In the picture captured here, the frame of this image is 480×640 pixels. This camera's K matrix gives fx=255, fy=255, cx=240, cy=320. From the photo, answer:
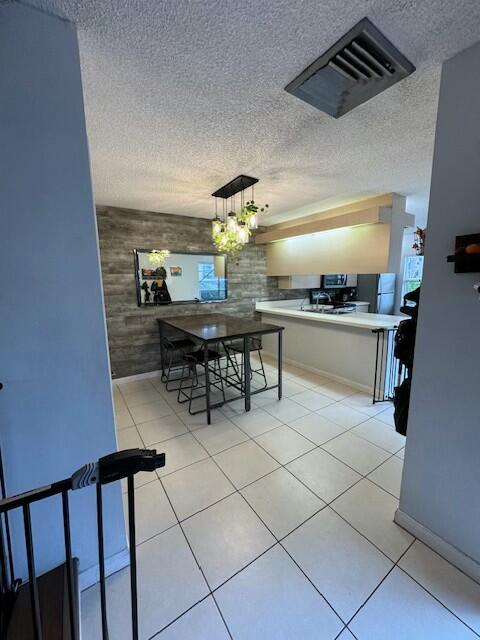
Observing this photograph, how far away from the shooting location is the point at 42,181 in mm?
1023

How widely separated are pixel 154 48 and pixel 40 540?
2.30 meters

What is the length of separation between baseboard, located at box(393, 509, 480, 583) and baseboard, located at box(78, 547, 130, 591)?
1587 mm

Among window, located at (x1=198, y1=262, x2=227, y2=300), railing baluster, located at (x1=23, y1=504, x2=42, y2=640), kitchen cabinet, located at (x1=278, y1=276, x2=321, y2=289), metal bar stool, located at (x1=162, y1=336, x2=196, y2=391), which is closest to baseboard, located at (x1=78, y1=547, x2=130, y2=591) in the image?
railing baluster, located at (x1=23, y1=504, x2=42, y2=640)

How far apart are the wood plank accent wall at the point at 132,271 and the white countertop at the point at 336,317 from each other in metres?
1.02

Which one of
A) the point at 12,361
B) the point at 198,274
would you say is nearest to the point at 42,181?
the point at 12,361

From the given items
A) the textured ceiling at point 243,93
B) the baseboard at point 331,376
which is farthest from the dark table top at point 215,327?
the textured ceiling at point 243,93

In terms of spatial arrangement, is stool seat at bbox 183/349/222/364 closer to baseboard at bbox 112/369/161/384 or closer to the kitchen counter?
baseboard at bbox 112/369/161/384

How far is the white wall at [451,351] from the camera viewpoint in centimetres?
116

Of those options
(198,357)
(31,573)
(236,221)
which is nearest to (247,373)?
(198,357)

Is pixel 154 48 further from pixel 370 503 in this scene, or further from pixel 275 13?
pixel 370 503

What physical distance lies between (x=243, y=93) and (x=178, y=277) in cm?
295

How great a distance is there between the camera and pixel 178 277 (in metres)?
4.14

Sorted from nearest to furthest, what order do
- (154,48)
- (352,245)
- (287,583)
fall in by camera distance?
(154,48)
(287,583)
(352,245)

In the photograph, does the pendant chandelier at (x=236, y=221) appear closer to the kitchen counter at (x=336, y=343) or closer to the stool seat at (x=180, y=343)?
the stool seat at (x=180, y=343)
